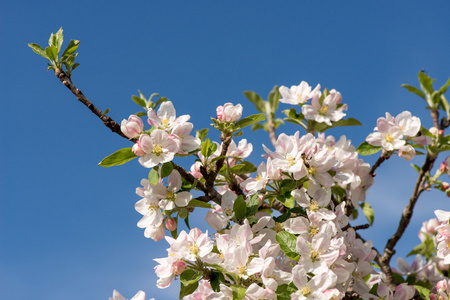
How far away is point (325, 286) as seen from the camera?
202 centimetres

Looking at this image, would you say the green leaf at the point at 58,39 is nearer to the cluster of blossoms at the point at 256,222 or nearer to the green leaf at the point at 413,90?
the cluster of blossoms at the point at 256,222

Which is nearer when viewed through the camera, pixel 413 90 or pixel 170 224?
pixel 170 224

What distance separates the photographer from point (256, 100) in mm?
4336

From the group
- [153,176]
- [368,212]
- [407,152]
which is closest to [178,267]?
[153,176]

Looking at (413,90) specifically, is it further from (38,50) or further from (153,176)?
(38,50)

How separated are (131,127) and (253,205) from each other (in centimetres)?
72

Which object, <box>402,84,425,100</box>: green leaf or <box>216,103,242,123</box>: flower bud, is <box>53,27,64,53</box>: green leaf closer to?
<box>216,103,242,123</box>: flower bud

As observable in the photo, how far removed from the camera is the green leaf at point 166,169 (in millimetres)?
2182

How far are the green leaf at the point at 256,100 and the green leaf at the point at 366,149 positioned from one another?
153 centimetres

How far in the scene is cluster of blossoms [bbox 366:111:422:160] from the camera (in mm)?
2799

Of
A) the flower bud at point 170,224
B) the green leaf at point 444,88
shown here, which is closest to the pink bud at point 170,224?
the flower bud at point 170,224

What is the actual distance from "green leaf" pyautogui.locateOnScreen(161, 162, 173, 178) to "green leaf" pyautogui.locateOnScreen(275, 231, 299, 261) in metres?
0.59

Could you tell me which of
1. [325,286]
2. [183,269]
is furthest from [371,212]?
[183,269]

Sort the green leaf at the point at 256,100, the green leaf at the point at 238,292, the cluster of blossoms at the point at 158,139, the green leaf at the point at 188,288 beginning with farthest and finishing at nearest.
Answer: the green leaf at the point at 256,100, the green leaf at the point at 188,288, the cluster of blossoms at the point at 158,139, the green leaf at the point at 238,292
